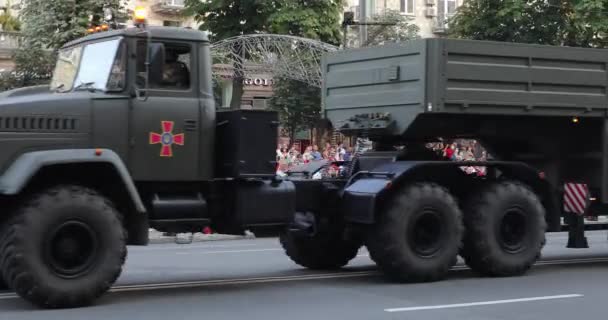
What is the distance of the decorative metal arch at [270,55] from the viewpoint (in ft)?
90.7

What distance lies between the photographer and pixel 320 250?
12.6 m

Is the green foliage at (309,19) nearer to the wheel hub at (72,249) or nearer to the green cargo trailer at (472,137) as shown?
the green cargo trailer at (472,137)

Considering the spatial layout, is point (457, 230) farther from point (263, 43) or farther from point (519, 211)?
point (263, 43)

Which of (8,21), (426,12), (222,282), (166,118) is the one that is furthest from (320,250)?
(426,12)

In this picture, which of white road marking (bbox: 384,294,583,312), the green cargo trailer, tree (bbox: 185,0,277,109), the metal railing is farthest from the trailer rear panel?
the metal railing

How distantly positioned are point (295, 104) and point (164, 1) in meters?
10.6

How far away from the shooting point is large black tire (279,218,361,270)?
12.5m

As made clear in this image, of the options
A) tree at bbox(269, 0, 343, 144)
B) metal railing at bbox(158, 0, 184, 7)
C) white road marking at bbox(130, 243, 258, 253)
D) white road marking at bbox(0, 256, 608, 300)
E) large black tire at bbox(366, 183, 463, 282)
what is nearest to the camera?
white road marking at bbox(0, 256, 608, 300)

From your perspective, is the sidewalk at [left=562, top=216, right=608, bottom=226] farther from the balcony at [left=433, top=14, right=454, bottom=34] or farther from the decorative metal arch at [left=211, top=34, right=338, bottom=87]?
the balcony at [left=433, top=14, right=454, bottom=34]

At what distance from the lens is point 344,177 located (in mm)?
12391

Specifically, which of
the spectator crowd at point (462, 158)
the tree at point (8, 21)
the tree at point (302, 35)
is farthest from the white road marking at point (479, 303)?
the tree at point (8, 21)

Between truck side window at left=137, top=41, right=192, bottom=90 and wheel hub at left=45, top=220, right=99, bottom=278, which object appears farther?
truck side window at left=137, top=41, right=192, bottom=90

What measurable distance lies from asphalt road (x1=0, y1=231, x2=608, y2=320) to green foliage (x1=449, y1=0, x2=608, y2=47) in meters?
18.2

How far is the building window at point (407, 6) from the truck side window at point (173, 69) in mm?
40708
